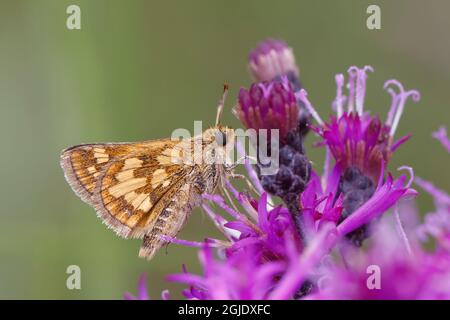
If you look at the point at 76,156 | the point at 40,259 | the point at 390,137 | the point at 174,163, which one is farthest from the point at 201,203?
the point at 40,259

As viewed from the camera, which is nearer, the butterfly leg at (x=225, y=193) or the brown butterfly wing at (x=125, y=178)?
the butterfly leg at (x=225, y=193)

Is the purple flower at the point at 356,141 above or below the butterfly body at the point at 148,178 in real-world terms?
above

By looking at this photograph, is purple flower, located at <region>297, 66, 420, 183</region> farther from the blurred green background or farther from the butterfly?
the blurred green background

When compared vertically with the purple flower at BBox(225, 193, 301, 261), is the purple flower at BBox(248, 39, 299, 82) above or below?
above

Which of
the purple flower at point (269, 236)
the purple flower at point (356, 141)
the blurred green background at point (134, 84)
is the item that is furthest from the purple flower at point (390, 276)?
the blurred green background at point (134, 84)

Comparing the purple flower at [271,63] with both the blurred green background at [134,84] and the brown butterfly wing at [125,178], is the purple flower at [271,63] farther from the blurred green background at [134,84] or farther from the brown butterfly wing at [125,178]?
the blurred green background at [134,84]

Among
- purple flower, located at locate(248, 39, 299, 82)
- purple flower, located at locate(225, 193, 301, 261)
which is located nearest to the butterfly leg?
purple flower, located at locate(225, 193, 301, 261)

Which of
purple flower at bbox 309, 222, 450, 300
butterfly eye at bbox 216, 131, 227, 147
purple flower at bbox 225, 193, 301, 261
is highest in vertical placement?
butterfly eye at bbox 216, 131, 227, 147

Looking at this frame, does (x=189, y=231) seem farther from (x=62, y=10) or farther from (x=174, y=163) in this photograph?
(x=174, y=163)

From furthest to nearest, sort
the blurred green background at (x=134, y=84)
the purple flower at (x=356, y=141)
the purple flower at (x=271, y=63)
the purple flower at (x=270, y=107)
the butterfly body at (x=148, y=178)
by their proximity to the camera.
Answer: the blurred green background at (x=134, y=84)
the purple flower at (x=271, y=63)
the butterfly body at (x=148, y=178)
the purple flower at (x=356, y=141)
the purple flower at (x=270, y=107)

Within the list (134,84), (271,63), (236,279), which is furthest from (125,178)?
(134,84)
